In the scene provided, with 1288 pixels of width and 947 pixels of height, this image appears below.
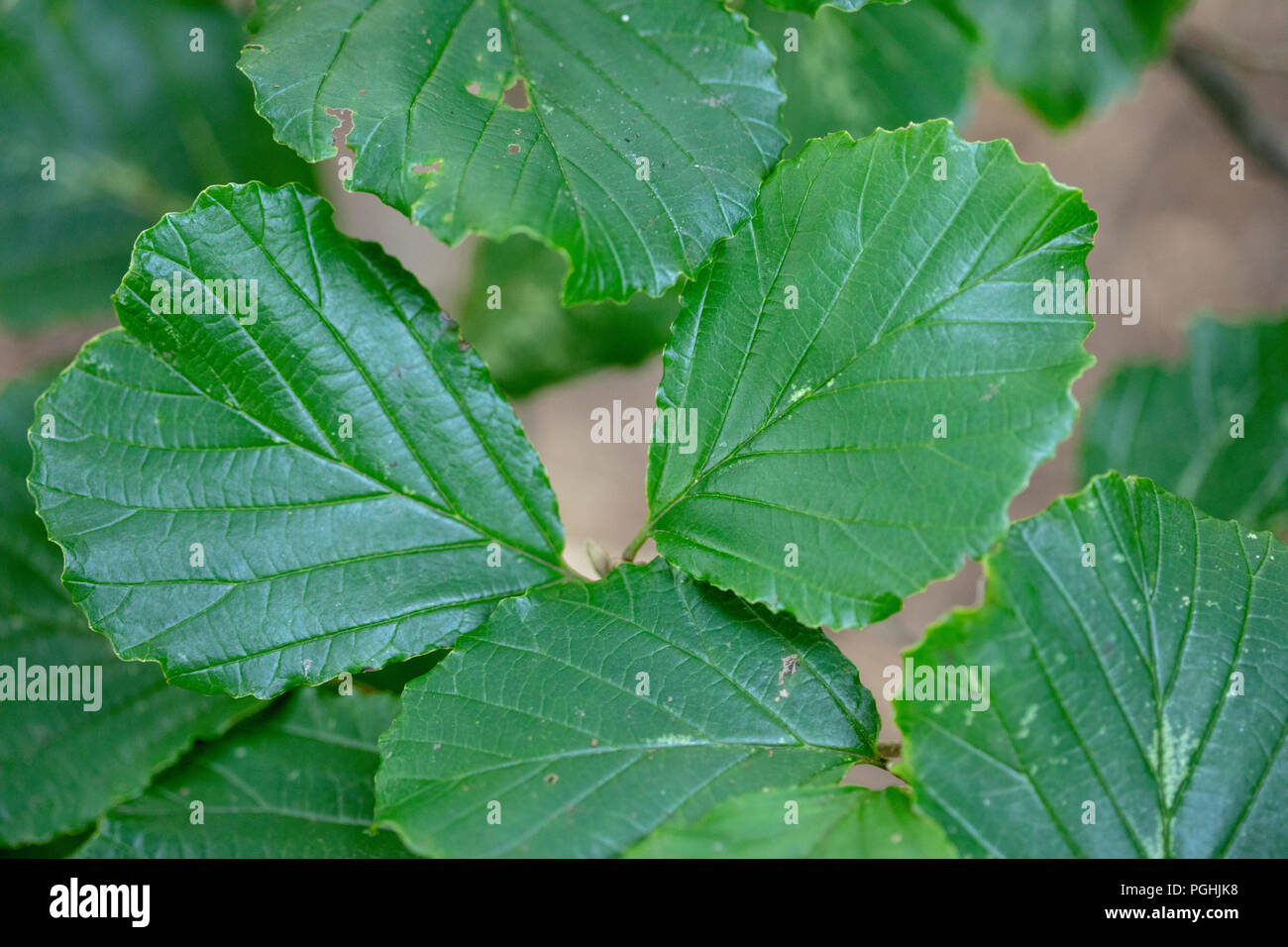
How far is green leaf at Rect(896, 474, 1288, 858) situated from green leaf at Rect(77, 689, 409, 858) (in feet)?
1.37

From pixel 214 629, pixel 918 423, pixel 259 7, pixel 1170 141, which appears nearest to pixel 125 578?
pixel 214 629

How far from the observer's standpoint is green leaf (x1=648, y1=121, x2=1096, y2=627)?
23.5 inches

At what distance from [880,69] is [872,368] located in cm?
73

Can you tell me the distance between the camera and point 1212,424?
4.18 feet

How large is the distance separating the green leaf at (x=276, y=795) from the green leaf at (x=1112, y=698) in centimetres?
42

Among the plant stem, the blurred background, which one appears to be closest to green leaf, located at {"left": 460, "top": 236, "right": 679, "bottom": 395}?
the blurred background

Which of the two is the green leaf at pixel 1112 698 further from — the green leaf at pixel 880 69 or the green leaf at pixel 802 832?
the green leaf at pixel 880 69

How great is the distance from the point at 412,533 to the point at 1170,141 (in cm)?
246

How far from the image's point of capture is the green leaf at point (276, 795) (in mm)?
732

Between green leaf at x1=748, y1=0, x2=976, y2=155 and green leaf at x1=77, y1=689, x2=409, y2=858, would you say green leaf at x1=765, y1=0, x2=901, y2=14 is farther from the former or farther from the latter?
green leaf at x1=77, y1=689, x2=409, y2=858

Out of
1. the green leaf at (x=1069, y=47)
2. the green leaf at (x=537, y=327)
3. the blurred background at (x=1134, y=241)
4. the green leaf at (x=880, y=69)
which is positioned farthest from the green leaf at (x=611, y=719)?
the green leaf at (x=1069, y=47)

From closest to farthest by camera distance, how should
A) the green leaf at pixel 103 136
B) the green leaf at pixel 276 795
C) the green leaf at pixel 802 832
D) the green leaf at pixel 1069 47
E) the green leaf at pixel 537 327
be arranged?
the green leaf at pixel 802 832 → the green leaf at pixel 276 795 → the green leaf at pixel 103 136 → the green leaf at pixel 537 327 → the green leaf at pixel 1069 47

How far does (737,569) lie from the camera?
Answer: 2.15ft

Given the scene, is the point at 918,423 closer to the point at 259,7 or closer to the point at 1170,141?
the point at 259,7
